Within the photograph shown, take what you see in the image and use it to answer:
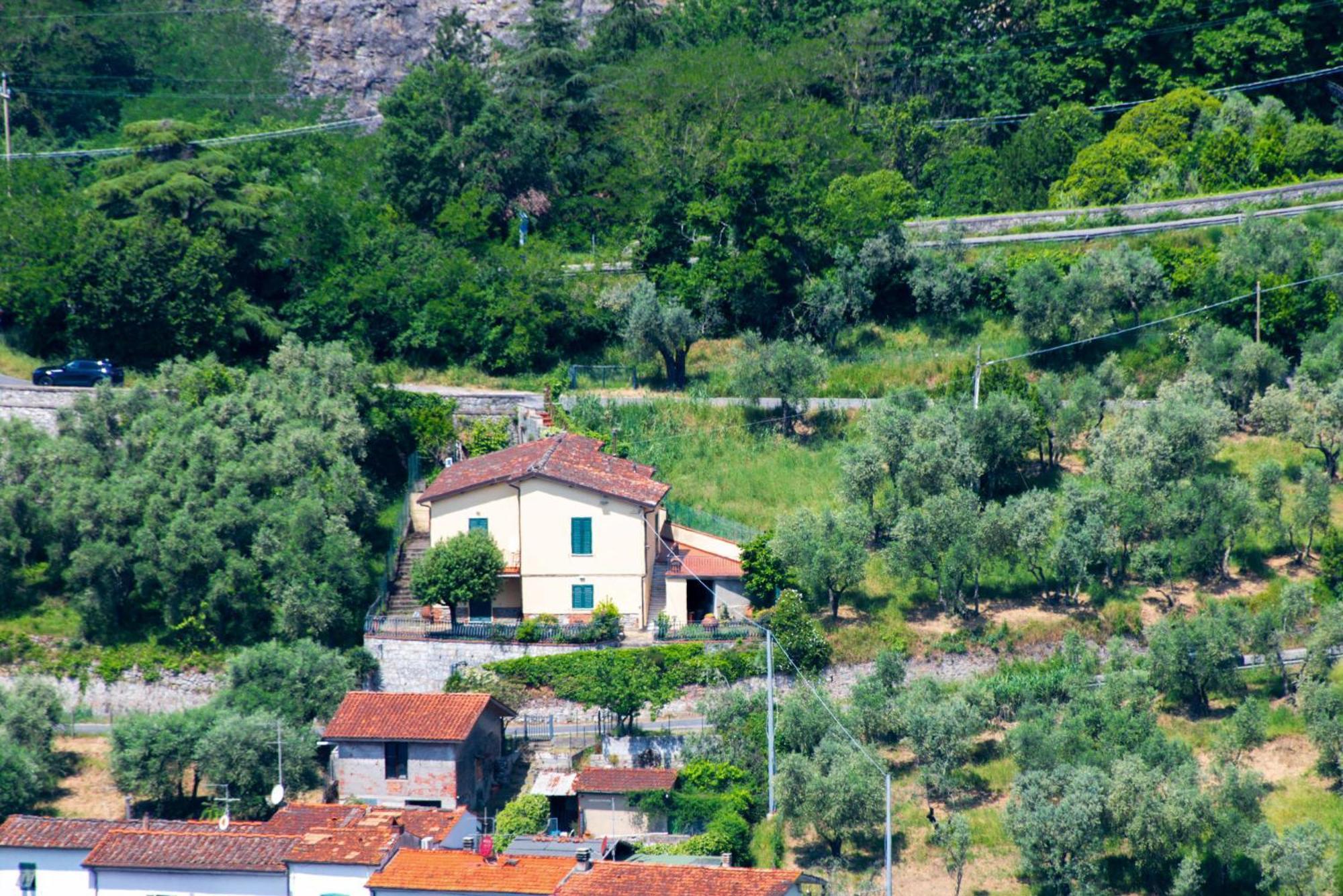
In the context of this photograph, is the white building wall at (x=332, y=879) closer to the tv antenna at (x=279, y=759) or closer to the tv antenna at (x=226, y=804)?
the tv antenna at (x=226, y=804)

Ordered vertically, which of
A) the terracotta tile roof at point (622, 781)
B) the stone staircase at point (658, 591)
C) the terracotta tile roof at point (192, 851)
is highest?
the stone staircase at point (658, 591)

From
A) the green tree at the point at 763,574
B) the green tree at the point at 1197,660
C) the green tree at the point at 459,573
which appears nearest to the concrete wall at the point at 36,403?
the green tree at the point at 459,573

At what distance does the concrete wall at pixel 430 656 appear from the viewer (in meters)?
59.2

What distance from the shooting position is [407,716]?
178 ft

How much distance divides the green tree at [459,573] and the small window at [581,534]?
7.19ft

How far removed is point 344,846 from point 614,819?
7.34 m

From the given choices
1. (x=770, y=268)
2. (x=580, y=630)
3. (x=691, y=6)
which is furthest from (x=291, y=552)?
(x=691, y=6)

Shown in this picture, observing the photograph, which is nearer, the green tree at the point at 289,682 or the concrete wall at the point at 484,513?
the green tree at the point at 289,682

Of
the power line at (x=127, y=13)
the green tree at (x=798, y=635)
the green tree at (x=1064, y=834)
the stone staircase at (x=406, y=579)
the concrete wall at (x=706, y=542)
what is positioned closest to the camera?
the green tree at (x=1064, y=834)

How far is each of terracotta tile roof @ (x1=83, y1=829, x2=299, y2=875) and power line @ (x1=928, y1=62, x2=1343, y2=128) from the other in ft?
170

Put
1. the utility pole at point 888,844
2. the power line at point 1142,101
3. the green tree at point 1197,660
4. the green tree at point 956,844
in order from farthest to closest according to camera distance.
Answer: the power line at point 1142,101, the green tree at point 1197,660, the green tree at point 956,844, the utility pole at point 888,844

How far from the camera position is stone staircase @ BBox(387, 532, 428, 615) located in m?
61.5

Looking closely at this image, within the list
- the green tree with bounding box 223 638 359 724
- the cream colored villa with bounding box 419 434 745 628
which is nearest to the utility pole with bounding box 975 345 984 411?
the cream colored villa with bounding box 419 434 745 628

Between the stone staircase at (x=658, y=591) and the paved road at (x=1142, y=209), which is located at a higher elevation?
the paved road at (x=1142, y=209)
